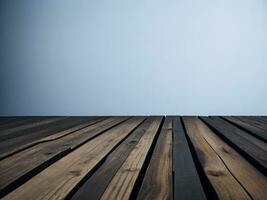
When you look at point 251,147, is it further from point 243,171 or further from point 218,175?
point 218,175

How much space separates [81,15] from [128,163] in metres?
3.00

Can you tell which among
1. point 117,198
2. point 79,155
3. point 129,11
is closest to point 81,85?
point 129,11

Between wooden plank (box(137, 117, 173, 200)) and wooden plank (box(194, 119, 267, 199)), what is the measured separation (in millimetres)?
222

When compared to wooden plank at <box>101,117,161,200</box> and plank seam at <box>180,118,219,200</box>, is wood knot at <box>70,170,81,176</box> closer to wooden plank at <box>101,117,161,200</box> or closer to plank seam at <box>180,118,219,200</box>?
wooden plank at <box>101,117,161,200</box>

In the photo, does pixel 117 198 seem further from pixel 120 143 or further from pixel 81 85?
pixel 81 85

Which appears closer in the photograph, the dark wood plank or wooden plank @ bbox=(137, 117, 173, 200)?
wooden plank @ bbox=(137, 117, 173, 200)

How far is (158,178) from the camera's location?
94 cm

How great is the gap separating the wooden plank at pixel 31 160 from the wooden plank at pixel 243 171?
2.33 ft

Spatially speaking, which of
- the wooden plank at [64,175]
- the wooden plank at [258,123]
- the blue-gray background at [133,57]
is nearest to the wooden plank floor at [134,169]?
the wooden plank at [64,175]

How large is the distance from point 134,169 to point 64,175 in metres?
0.25

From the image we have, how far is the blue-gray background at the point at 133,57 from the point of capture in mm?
3496

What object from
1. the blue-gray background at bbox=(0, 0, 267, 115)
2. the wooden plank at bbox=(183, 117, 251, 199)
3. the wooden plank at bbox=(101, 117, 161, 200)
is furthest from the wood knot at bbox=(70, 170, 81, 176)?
the blue-gray background at bbox=(0, 0, 267, 115)

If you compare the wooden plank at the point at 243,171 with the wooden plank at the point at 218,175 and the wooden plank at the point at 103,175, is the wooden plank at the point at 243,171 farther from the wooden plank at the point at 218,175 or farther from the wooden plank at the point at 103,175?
the wooden plank at the point at 103,175

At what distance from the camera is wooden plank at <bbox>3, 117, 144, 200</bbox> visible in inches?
32.6
